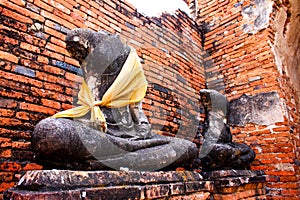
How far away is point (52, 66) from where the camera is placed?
9.32ft

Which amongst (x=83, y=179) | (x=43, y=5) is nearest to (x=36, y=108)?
(x=43, y=5)

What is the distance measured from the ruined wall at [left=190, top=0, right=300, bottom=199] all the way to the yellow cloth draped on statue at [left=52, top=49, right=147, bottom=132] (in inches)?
111

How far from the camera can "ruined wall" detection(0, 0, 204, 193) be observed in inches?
94.4

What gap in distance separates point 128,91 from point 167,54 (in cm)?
275

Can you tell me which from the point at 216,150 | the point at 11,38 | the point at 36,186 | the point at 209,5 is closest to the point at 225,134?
the point at 216,150

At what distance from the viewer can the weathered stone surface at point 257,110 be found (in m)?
4.08

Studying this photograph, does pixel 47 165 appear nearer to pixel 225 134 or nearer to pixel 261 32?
pixel 225 134

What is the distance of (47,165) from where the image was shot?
1.59 meters

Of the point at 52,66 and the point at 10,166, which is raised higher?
the point at 52,66

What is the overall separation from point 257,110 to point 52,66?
332 centimetres

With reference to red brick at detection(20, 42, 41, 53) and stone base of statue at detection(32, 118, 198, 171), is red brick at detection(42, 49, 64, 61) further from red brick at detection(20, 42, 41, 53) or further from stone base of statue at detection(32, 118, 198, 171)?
stone base of statue at detection(32, 118, 198, 171)

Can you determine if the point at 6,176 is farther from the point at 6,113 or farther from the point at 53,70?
the point at 53,70

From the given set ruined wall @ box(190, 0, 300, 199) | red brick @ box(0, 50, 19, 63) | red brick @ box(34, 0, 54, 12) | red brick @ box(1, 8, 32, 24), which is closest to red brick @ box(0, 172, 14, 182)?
red brick @ box(0, 50, 19, 63)

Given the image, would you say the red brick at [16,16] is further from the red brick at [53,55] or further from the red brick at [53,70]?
the red brick at [53,70]
